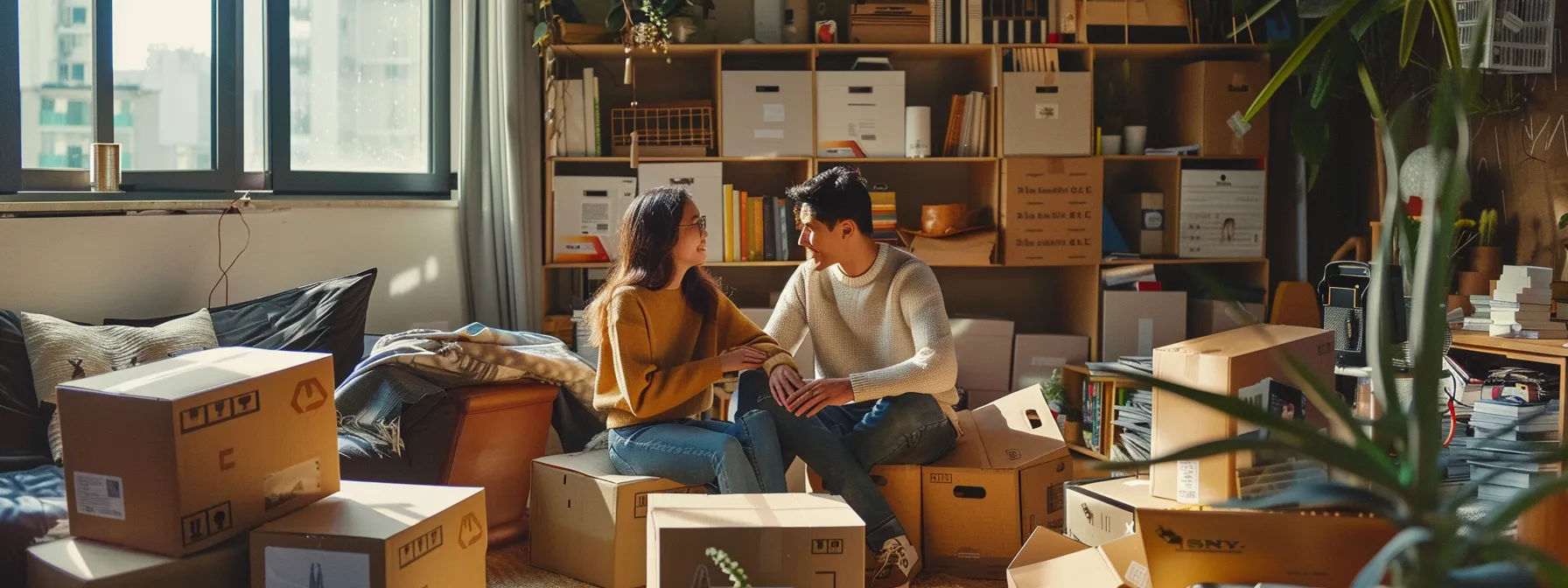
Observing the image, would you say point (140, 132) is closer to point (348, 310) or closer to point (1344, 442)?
point (348, 310)

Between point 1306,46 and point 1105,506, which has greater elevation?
point 1306,46

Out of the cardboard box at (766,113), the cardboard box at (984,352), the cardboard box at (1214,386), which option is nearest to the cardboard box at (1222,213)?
the cardboard box at (984,352)

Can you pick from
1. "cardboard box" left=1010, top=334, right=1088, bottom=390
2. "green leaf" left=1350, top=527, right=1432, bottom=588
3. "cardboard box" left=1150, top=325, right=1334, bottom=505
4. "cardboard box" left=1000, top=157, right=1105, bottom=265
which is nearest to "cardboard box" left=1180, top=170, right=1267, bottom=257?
"cardboard box" left=1000, top=157, right=1105, bottom=265

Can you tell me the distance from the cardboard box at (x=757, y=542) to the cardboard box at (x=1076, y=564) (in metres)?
0.39

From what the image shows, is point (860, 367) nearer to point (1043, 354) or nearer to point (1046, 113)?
point (1043, 354)

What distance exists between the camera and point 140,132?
328cm

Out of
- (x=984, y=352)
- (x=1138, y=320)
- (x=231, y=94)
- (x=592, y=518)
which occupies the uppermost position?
(x=231, y=94)

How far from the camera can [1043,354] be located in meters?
4.25

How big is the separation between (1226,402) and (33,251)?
295 centimetres

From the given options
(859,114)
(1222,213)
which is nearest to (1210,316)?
(1222,213)

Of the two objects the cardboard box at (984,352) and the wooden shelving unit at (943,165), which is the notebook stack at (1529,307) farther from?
the cardboard box at (984,352)

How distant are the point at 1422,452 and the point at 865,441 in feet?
6.20

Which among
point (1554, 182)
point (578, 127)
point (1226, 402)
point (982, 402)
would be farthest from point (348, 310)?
point (1554, 182)

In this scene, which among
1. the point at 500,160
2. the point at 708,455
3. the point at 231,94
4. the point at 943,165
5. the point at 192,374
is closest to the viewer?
the point at 192,374
